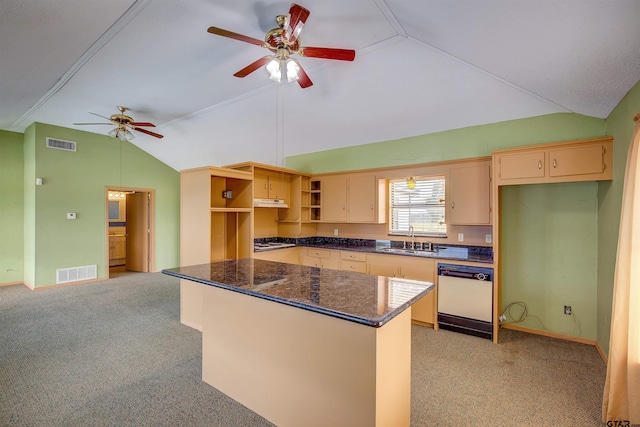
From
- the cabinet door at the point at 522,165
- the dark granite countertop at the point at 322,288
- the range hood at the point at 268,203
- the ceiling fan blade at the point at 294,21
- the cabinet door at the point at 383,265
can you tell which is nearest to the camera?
the dark granite countertop at the point at 322,288

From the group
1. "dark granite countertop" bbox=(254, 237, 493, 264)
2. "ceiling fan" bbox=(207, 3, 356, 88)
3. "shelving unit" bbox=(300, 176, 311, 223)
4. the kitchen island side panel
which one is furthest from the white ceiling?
the kitchen island side panel

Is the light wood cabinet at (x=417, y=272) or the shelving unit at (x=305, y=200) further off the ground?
the shelving unit at (x=305, y=200)

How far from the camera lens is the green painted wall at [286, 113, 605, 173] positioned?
10.6 feet

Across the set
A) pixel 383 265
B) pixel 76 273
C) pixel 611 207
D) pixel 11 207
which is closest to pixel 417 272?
pixel 383 265

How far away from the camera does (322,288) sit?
191 centimetres

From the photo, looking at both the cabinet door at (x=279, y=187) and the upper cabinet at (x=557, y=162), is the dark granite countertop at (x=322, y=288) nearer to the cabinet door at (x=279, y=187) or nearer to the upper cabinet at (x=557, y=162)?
the upper cabinet at (x=557, y=162)

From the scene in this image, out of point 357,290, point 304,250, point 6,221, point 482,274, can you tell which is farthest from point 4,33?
point 482,274

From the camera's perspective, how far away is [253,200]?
428 centimetres

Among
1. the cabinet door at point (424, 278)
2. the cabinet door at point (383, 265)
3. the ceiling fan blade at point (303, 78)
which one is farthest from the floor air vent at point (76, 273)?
the cabinet door at point (424, 278)

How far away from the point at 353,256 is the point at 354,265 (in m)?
0.14

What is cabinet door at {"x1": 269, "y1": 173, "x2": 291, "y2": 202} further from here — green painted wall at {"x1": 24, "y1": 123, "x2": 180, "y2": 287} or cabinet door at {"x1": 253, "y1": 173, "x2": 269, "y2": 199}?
green painted wall at {"x1": 24, "y1": 123, "x2": 180, "y2": 287}

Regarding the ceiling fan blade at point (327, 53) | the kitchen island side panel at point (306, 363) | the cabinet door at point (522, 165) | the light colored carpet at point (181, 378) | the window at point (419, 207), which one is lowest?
the light colored carpet at point (181, 378)

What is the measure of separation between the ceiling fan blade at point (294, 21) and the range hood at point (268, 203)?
2.58 m

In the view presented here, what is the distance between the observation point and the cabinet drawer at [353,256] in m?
4.29
